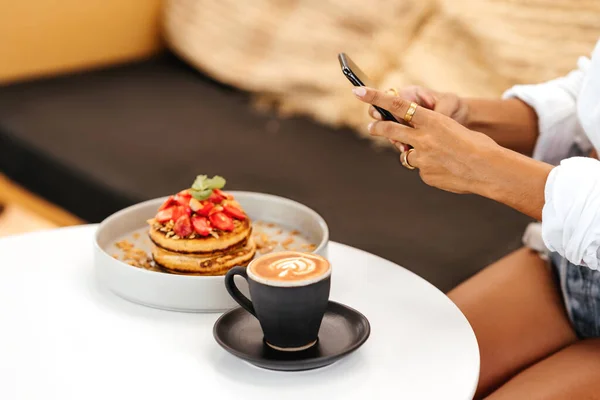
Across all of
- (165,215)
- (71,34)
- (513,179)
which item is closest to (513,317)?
(513,179)

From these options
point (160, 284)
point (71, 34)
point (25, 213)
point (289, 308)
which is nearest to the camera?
point (289, 308)

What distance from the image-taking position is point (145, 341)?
0.84 meters

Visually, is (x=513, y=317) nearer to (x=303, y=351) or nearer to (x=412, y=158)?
(x=412, y=158)

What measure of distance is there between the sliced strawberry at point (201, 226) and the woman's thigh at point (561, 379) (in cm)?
40

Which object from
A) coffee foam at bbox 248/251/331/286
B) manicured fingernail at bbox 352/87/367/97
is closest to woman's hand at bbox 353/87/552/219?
manicured fingernail at bbox 352/87/367/97

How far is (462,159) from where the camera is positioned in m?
0.95

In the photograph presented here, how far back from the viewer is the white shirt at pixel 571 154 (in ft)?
2.77

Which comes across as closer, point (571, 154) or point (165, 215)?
point (165, 215)

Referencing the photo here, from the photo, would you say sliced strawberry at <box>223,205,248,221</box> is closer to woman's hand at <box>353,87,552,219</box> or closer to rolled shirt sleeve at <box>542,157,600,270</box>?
woman's hand at <box>353,87,552,219</box>

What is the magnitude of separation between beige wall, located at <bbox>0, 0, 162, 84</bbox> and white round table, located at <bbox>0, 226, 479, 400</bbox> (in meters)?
1.44

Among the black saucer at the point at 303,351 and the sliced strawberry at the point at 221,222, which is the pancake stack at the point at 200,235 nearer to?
the sliced strawberry at the point at 221,222

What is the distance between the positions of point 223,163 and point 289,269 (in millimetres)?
1000

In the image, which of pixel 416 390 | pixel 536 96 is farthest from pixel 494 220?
pixel 416 390

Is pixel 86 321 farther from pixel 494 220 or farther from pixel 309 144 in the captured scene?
pixel 309 144
